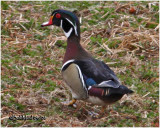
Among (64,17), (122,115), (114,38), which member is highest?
(64,17)

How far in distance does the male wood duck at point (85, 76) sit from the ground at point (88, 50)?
0.28m

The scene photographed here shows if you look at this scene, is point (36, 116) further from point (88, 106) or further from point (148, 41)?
point (148, 41)

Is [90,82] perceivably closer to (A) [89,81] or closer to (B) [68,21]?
(A) [89,81]

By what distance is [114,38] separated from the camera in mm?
6211

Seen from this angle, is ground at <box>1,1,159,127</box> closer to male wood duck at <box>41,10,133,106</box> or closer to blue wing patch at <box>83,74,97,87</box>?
male wood duck at <box>41,10,133,106</box>

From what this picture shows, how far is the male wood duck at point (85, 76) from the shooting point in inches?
161

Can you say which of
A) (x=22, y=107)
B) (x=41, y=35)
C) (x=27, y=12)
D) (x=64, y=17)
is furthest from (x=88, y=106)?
(x=27, y=12)

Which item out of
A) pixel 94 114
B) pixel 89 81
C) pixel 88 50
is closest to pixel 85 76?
pixel 89 81

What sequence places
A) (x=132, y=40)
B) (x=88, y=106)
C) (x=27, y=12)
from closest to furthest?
(x=88, y=106) < (x=132, y=40) < (x=27, y=12)

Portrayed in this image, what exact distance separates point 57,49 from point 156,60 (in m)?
1.49

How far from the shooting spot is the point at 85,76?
423cm

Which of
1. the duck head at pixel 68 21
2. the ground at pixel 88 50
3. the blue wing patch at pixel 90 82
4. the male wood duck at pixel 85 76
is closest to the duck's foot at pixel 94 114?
the ground at pixel 88 50

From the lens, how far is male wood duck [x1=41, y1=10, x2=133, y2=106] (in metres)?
4.10

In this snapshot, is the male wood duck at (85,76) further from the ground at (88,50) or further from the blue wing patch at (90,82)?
the ground at (88,50)
